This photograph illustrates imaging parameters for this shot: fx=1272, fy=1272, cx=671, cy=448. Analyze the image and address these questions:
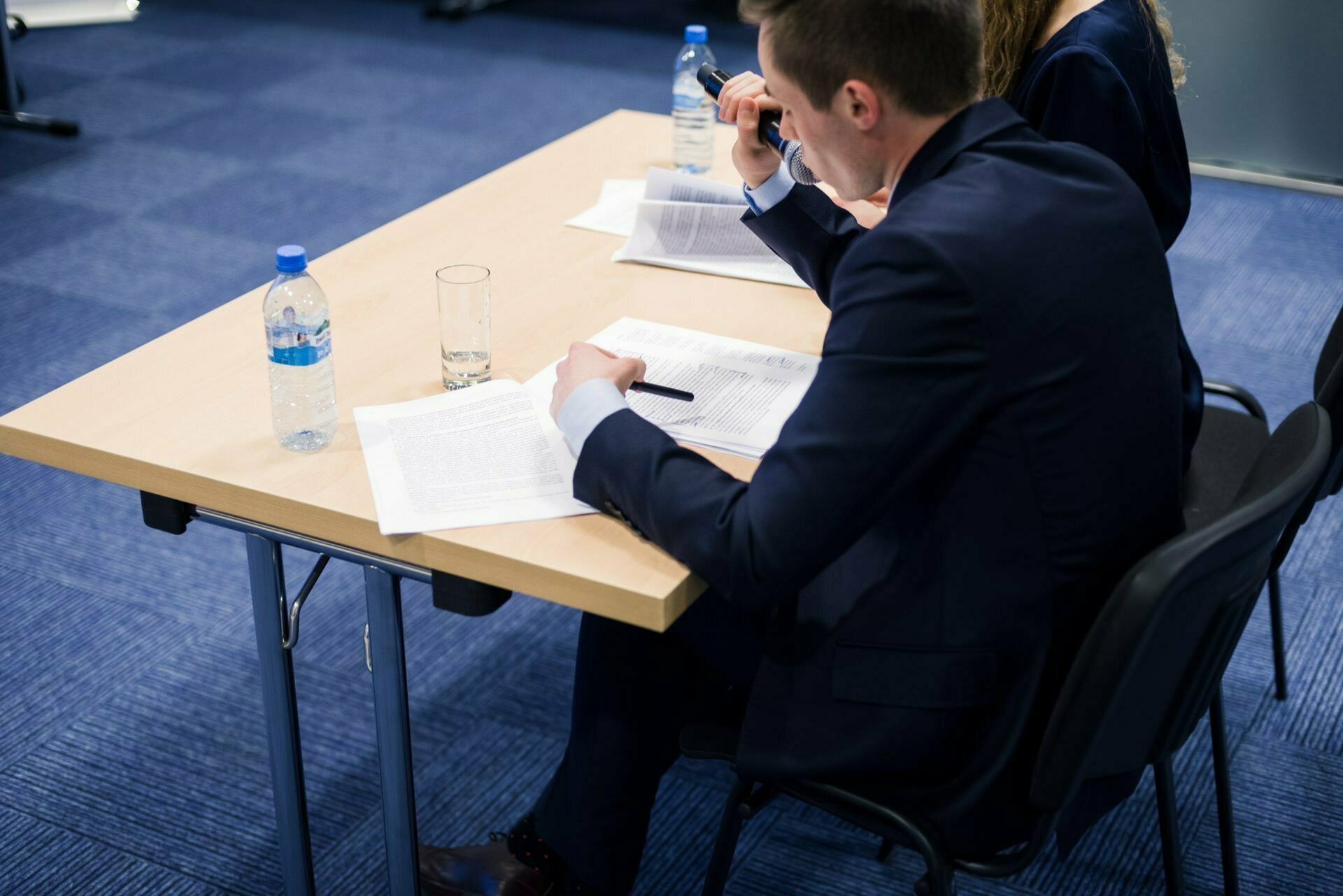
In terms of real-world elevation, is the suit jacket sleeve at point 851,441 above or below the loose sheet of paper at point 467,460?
above

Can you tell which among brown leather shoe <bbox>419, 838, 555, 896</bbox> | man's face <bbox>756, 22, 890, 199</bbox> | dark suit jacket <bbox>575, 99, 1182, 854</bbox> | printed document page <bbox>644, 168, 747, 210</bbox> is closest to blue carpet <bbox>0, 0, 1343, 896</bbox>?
brown leather shoe <bbox>419, 838, 555, 896</bbox>

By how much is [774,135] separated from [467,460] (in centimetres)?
63

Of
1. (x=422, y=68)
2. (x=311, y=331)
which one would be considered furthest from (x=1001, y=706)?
(x=422, y=68)

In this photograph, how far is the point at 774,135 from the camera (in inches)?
62.7

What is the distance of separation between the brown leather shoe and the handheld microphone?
0.94 m

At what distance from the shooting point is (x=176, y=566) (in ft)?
7.85

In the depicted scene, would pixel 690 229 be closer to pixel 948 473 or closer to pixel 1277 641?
pixel 948 473

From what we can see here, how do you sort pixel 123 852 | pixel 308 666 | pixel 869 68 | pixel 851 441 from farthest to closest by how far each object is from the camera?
pixel 308 666 < pixel 123 852 < pixel 869 68 < pixel 851 441

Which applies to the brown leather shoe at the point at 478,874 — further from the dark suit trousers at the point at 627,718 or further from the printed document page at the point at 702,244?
the printed document page at the point at 702,244

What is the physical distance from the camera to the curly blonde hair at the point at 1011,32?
1.80 metres

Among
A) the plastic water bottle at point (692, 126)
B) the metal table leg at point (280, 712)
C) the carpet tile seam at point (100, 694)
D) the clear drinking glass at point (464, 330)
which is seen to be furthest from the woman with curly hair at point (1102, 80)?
the carpet tile seam at point (100, 694)

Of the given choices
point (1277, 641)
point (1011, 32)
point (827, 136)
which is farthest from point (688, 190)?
point (1277, 641)

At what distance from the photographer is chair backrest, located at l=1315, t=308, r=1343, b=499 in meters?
1.55

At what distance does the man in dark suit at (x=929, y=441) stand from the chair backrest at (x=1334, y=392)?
52cm
